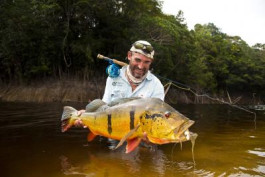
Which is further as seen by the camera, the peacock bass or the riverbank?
the riverbank

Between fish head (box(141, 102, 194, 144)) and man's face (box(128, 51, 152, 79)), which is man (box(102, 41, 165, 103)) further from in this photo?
fish head (box(141, 102, 194, 144))

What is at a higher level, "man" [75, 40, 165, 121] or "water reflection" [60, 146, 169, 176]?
"man" [75, 40, 165, 121]

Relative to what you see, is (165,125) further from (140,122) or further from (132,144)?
(132,144)

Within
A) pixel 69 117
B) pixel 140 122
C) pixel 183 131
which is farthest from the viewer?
pixel 69 117

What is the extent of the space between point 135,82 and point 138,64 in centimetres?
43

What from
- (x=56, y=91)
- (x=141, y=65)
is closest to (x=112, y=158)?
(x=141, y=65)

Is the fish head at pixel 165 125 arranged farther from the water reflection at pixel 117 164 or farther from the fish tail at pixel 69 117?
the fish tail at pixel 69 117

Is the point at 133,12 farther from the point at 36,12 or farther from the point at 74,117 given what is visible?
the point at 74,117

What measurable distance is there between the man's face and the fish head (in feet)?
5.03

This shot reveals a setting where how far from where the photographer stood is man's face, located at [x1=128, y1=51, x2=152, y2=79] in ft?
14.3

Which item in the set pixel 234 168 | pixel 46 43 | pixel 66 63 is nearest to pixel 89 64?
pixel 66 63

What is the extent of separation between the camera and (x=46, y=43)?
24.2 m

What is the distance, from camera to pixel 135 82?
4.75m

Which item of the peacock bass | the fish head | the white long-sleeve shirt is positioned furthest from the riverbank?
the fish head
